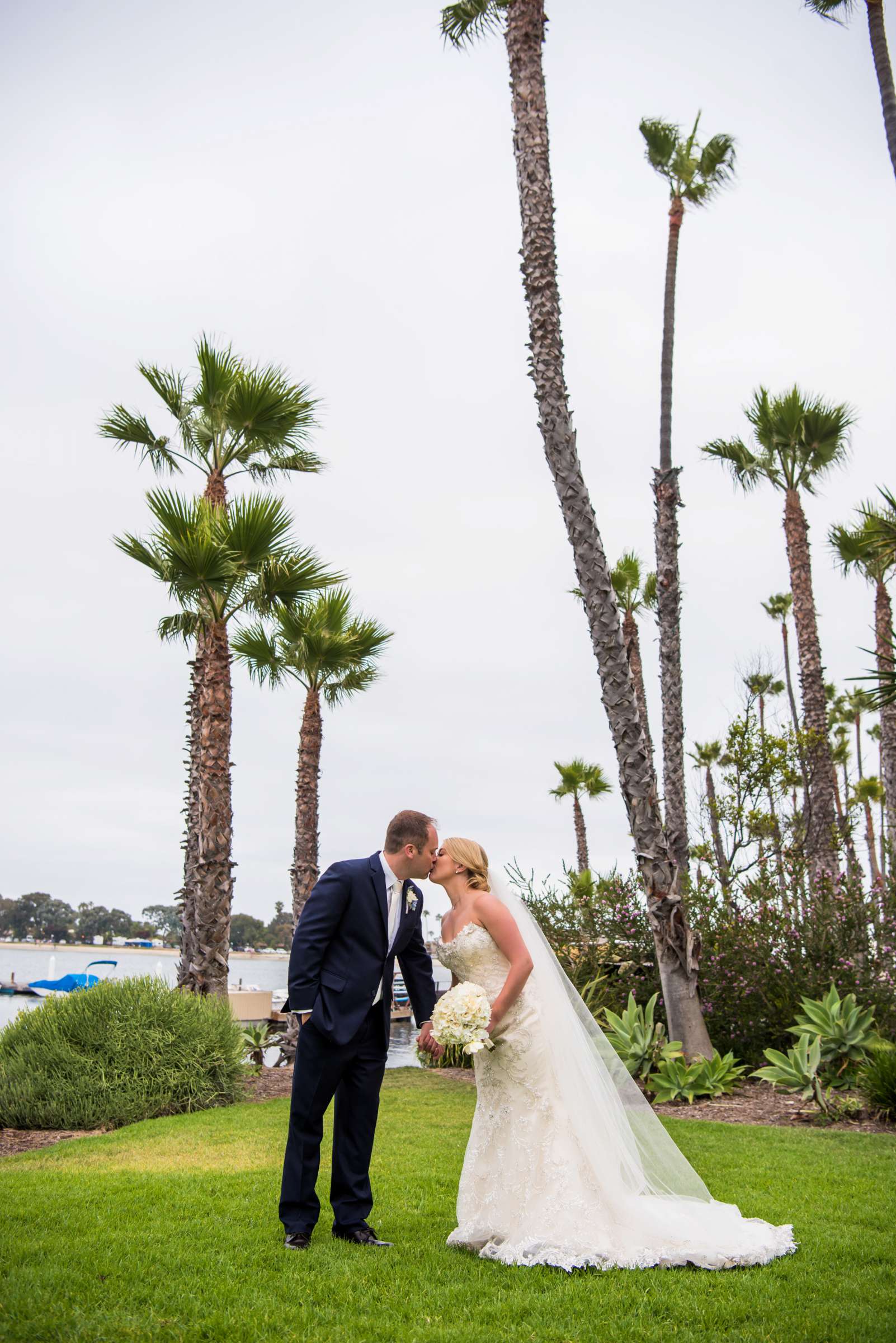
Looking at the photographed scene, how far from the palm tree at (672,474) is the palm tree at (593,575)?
295 cm

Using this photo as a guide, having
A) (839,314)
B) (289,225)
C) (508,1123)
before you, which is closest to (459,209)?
(289,225)

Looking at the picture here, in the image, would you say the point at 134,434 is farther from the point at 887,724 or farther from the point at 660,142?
the point at 887,724

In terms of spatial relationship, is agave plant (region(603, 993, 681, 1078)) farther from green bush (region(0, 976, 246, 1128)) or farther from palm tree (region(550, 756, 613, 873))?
palm tree (region(550, 756, 613, 873))

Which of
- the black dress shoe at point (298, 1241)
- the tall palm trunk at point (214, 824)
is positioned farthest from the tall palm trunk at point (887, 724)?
the black dress shoe at point (298, 1241)

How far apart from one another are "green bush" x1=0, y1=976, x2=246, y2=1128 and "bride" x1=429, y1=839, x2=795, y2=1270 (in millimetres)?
6127

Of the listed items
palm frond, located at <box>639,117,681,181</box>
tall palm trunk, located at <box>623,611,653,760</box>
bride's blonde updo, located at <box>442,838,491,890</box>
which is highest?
palm frond, located at <box>639,117,681,181</box>

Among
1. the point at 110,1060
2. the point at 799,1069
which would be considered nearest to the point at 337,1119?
the point at 110,1060

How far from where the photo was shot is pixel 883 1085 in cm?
866

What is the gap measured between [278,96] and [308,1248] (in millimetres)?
12532

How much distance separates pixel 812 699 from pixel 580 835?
18.8 m

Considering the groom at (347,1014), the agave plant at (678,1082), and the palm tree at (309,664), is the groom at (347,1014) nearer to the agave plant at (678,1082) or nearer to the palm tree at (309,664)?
the agave plant at (678,1082)

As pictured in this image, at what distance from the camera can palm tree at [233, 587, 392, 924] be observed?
18.8m

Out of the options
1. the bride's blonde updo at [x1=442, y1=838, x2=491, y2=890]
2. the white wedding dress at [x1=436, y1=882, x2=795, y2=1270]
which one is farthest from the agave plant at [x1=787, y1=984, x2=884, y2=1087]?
the bride's blonde updo at [x1=442, y1=838, x2=491, y2=890]

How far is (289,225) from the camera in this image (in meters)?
13.8
